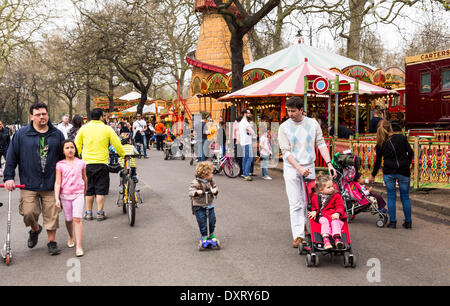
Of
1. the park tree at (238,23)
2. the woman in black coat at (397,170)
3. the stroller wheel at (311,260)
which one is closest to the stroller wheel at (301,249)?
the stroller wheel at (311,260)

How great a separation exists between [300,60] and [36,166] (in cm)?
1604

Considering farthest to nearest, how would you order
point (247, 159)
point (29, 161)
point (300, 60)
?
point (300, 60) < point (247, 159) < point (29, 161)

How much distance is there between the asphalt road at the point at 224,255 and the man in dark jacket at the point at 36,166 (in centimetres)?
54

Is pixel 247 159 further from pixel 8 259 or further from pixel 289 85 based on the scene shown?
pixel 8 259

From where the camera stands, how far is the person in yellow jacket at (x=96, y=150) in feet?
24.4

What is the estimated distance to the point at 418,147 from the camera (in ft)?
30.1

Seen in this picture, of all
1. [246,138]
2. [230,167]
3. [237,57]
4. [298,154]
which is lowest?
[230,167]

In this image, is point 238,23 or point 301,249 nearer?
point 301,249

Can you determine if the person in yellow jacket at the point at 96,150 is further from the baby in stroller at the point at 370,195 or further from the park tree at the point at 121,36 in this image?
the park tree at the point at 121,36

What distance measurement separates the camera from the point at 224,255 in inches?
214

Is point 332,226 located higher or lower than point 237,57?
lower

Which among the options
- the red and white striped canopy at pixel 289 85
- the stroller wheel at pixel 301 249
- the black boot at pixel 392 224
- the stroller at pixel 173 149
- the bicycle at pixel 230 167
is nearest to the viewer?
the stroller wheel at pixel 301 249

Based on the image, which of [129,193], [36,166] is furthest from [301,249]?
[36,166]

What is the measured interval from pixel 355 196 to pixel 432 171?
2781mm
